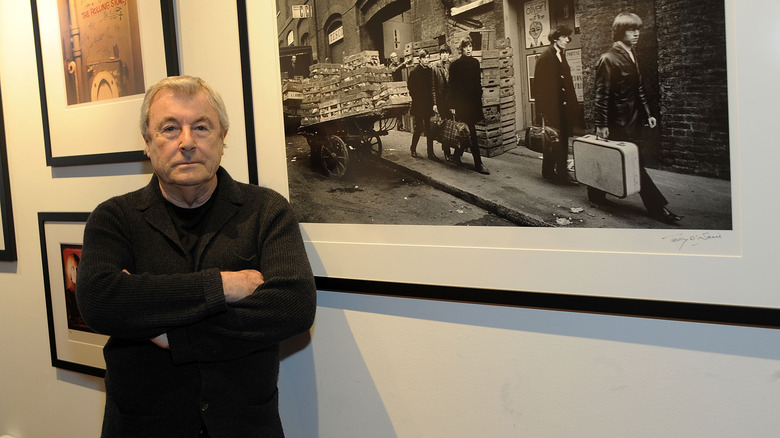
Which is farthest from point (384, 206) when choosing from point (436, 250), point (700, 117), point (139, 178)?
point (139, 178)

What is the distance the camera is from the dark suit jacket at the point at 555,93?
1.13m

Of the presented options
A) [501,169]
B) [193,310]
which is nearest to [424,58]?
[501,169]

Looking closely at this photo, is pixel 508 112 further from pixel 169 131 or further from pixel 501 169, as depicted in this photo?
pixel 169 131

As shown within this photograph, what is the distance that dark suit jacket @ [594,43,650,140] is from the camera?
106 centimetres

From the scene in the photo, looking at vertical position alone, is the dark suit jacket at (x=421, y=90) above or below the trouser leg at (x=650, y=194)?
above

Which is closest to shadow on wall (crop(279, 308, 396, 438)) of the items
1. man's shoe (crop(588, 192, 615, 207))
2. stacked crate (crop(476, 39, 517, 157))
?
stacked crate (crop(476, 39, 517, 157))

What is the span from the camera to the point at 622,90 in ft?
3.51

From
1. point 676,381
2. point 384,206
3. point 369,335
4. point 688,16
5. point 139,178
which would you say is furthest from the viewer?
point 139,178

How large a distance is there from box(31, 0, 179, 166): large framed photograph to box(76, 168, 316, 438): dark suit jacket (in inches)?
22.1

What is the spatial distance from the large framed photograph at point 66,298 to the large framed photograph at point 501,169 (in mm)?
943

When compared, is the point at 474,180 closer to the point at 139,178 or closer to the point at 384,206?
the point at 384,206

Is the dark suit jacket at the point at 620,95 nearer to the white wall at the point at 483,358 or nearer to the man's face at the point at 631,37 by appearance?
the man's face at the point at 631,37

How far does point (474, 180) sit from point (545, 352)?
0.42 m
